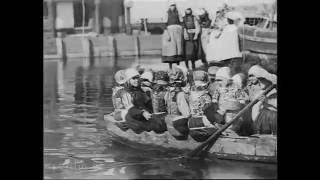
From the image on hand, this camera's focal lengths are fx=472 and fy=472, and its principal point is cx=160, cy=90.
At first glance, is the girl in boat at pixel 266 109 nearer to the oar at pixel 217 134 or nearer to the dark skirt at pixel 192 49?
the oar at pixel 217 134

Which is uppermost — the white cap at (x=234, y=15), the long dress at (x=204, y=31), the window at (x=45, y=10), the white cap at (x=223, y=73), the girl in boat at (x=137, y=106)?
the window at (x=45, y=10)

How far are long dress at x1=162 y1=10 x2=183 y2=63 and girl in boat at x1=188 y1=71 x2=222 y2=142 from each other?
0.48ft

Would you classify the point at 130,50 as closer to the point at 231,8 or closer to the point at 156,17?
the point at 156,17

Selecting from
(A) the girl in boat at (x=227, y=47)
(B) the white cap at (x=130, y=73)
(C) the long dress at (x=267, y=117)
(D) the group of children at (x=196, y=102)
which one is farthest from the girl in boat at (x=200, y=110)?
(B) the white cap at (x=130, y=73)

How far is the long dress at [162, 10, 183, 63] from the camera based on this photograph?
2.55m

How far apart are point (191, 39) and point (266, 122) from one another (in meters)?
0.60

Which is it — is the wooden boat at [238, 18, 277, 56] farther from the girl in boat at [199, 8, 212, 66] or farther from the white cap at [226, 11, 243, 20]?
the girl in boat at [199, 8, 212, 66]

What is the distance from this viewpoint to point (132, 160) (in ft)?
8.32

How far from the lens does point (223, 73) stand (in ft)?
8.36

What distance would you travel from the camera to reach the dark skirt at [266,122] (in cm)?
253

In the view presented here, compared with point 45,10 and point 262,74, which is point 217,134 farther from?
point 45,10

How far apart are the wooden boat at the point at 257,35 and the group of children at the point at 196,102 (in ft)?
0.33

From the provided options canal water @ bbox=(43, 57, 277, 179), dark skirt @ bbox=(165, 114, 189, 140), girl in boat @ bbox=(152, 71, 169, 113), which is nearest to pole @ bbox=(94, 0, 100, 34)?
canal water @ bbox=(43, 57, 277, 179)
